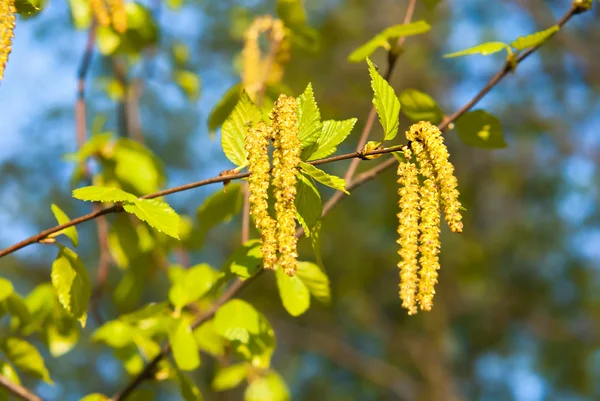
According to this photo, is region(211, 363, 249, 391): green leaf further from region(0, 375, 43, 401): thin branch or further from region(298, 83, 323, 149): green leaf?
region(298, 83, 323, 149): green leaf

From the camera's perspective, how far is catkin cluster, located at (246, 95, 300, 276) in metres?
0.58

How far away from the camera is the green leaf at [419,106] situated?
3.18 feet

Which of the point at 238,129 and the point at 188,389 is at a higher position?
the point at 238,129

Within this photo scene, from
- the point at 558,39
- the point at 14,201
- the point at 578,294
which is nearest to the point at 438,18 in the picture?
the point at 558,39

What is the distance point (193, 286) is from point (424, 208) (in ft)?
1.90

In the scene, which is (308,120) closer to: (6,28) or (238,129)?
(238,129)

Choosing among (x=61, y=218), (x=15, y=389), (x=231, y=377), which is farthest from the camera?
(x=231, y=377)

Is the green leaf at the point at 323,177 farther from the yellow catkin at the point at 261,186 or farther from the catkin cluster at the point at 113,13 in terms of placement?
the catkin cluster at the point at 113,13

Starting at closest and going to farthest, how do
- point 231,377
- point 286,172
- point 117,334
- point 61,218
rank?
point 286,172 < point 61,218 < point 117,334 < point 231,377

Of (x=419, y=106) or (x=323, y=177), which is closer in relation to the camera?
(x=323, y=177)

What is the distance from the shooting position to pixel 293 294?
94 cm

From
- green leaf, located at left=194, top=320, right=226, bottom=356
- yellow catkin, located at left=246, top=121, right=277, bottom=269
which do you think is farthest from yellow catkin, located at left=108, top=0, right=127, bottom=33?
yellow catkin, located at left=246, top=121, right=277, bottom=269

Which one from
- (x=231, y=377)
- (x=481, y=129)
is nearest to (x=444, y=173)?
(x=481, y=129)

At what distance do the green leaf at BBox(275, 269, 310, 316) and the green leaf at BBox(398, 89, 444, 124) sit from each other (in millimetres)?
349
